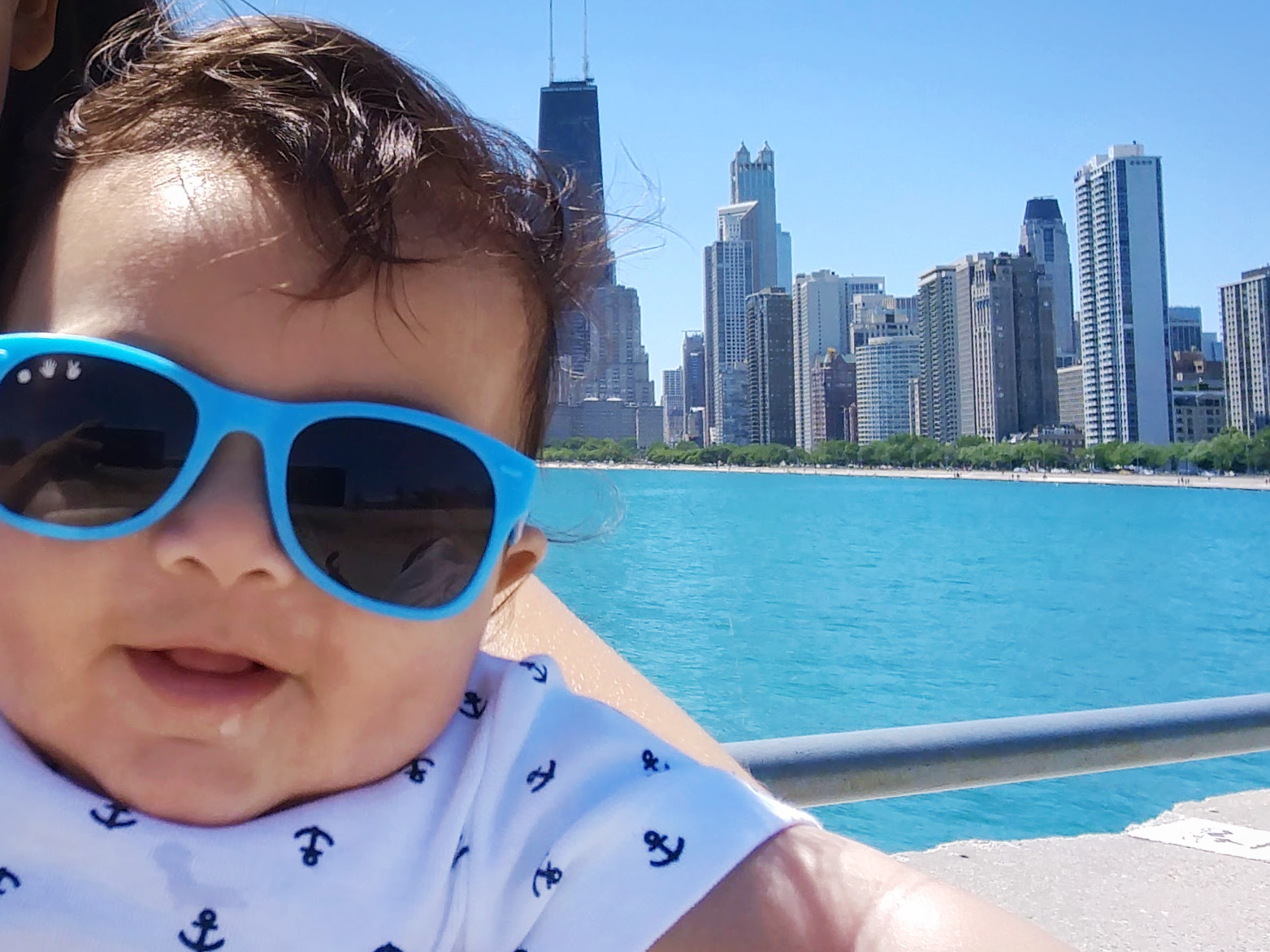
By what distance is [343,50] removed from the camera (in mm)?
717

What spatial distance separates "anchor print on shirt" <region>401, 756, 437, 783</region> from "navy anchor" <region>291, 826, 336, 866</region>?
0.06 m

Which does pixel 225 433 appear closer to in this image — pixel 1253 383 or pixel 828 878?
pixel 828 878

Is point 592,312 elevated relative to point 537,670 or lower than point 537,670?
elevated

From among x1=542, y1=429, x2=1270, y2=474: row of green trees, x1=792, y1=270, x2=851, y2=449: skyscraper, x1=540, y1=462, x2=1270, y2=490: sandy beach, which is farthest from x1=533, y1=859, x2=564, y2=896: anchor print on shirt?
x1=792, y1=270, x2=851, y2=449: skyscraper

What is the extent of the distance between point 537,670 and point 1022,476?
56.3 metres

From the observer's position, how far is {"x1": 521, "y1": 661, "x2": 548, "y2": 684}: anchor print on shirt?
2.25 feet

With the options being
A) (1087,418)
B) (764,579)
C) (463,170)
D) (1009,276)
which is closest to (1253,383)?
(1087,418)

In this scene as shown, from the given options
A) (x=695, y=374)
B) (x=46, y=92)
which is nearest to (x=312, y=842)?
(x=46, y=92)

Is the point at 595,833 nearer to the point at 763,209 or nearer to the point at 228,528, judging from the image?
the point at 228,528

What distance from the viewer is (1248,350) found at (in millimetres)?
54719

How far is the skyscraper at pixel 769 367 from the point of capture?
61.8m

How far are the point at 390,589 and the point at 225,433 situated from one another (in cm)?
12

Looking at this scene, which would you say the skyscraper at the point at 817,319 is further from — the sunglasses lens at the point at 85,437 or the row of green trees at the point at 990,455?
the sunglasses lens at the point at 85,437

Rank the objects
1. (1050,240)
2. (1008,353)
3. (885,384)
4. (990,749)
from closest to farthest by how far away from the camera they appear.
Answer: (990,749) → (1008,353) → (885,384) → (1050,240)
